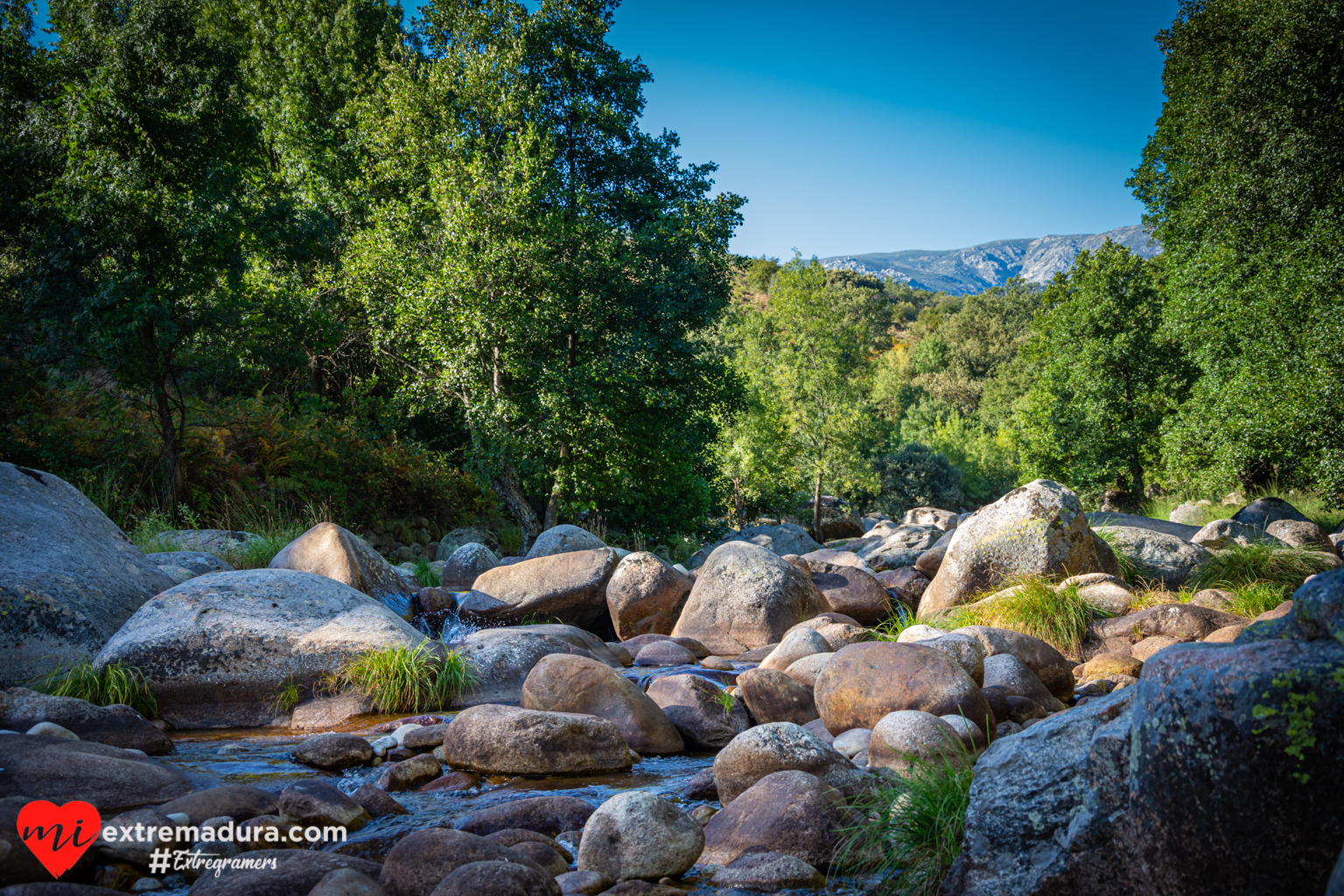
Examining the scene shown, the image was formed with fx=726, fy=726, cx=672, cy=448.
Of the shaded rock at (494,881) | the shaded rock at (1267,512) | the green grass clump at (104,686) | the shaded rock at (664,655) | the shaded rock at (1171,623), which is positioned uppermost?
the shaded rock at (494,881)

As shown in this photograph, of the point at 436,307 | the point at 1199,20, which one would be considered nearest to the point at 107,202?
the point at 436,307

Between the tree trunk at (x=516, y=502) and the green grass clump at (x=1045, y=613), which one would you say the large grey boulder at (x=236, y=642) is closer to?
the green grass clump at (x=1045, y=613)

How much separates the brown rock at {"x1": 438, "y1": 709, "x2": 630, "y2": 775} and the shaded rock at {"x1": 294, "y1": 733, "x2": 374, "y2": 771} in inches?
22.2

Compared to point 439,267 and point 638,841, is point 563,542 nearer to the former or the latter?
point 439,267

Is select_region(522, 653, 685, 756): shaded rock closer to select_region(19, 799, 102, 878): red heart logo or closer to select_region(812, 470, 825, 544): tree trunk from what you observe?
select_region(19, 799, 102, 878): red heart logo

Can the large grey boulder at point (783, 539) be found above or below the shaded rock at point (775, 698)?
below

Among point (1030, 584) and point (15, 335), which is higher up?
point (15, 335)

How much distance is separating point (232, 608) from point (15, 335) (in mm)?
8253

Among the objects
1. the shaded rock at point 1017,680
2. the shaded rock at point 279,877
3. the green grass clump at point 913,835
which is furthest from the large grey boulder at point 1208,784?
the shaded rock at point 1017,680

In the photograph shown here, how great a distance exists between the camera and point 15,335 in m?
11.0

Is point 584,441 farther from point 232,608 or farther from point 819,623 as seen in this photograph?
point 232,608

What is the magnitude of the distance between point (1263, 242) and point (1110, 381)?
808cm

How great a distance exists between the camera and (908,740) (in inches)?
162

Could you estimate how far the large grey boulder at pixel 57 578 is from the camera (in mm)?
5812
